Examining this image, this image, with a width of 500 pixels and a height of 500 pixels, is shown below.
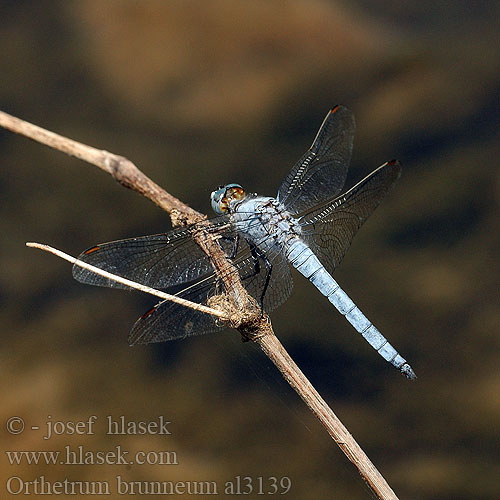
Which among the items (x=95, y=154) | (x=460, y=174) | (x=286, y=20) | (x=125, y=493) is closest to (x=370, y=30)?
(x=286, y=20)

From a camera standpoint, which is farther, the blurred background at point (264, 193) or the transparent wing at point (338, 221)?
the blurred background at point (264, 193)

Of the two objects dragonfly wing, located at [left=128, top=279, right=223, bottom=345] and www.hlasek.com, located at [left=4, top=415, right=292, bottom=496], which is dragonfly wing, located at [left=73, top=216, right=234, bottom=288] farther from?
www.hlasek.com, located at [left=4, top=415, right=292, bottom=496]

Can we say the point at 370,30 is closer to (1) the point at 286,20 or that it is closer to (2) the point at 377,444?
(1) the point at 286,20

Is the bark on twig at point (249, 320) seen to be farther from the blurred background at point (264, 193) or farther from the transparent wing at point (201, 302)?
the blurred background at point (264, 193)

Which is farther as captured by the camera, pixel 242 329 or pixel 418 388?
pixel 418 388

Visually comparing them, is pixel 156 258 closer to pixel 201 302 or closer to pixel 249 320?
pixel 201 302

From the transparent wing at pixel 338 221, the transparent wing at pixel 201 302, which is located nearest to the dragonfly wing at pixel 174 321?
the transparent wing at pixel 201 302

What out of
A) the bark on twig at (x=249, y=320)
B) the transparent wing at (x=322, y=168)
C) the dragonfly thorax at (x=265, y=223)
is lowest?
the bark on twig at (x=249, y=320)
